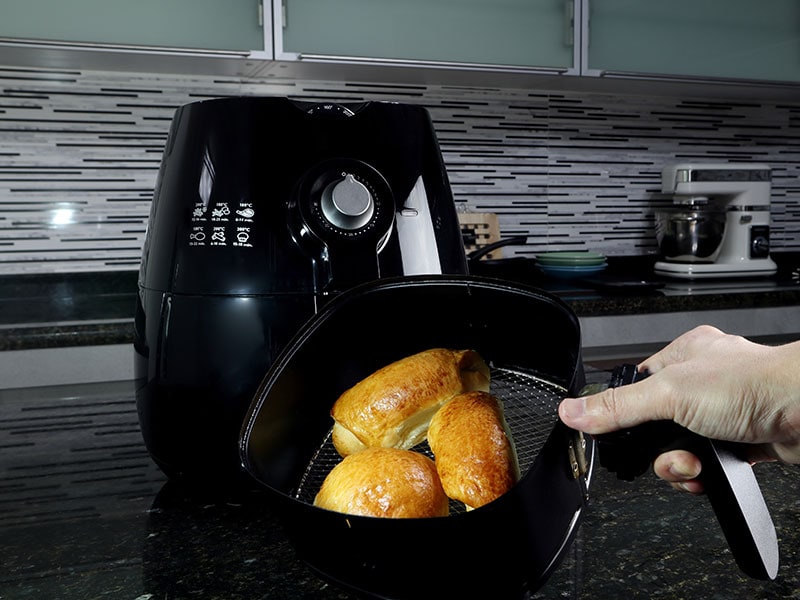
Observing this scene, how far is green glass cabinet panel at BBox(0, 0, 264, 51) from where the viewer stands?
166 cm

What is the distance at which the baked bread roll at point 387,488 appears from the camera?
34 centimetres

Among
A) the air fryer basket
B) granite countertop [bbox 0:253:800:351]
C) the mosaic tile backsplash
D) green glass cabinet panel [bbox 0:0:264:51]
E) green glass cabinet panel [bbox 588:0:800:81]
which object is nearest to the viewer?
the air fryer basket

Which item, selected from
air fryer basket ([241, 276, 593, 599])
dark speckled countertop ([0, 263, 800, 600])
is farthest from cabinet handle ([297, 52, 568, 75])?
air fryer basket ([241, 276, 593, 599])

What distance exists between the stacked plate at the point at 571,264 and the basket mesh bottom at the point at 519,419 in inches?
64.7

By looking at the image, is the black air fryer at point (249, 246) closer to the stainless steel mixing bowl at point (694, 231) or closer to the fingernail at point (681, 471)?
the fingernail at point (681, 471)

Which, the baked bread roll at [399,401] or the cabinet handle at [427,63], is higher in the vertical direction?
the cabinet handle at [427,63]

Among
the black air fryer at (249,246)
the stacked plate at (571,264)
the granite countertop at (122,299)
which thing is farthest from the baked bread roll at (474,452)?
the stacked plate at (571,264)

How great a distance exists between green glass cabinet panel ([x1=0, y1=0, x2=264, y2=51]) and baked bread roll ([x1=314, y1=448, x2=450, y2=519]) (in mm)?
1609

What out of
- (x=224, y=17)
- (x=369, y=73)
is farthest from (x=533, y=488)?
(x=369, y=73)

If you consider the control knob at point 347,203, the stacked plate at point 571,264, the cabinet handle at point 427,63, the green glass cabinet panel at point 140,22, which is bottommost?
the stacked plate at point 571,264

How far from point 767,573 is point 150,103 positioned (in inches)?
78.3

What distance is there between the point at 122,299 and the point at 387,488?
5.68 ft

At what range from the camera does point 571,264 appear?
2088 mm

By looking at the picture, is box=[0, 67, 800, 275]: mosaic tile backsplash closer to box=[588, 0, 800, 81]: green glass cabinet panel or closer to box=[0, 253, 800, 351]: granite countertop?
box=[0, 253, 800, 351]: granite countertop
